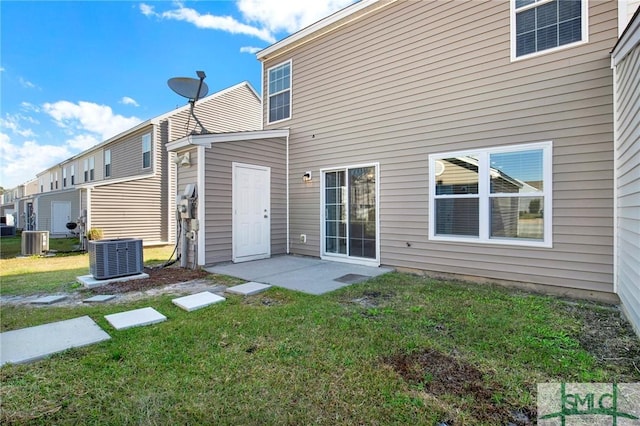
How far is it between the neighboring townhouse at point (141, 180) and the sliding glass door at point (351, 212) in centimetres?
537

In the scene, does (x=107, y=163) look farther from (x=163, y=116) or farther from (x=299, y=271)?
(x=299, y=271)

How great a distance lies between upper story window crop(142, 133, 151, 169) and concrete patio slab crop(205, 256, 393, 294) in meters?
9.35

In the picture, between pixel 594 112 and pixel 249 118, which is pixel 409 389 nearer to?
pixel 594 112

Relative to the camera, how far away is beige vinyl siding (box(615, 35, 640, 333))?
2910mm

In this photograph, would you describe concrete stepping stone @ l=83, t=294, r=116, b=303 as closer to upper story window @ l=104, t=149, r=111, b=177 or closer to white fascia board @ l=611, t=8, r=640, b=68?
white fascia board @ l=611, t=8, r=640, b=68

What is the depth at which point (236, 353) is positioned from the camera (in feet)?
8.48

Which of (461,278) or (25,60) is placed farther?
(25,60)

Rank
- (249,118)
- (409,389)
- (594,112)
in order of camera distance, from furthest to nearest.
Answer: (249,118) < (594,112) < (409,389)

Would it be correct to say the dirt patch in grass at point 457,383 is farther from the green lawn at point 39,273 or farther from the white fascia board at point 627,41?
the green lawn at point 39,273

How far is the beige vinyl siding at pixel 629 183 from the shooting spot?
115 inches

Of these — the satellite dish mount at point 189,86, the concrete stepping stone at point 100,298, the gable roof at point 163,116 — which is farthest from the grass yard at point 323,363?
the gable roof at point 163,116

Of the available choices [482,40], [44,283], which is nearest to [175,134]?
[44,283]

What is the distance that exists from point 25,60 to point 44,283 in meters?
4.91

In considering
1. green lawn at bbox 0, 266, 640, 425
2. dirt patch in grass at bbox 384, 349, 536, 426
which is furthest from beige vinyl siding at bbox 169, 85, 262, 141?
dirt patch in grass at bbox 384, 349, 536, 426
